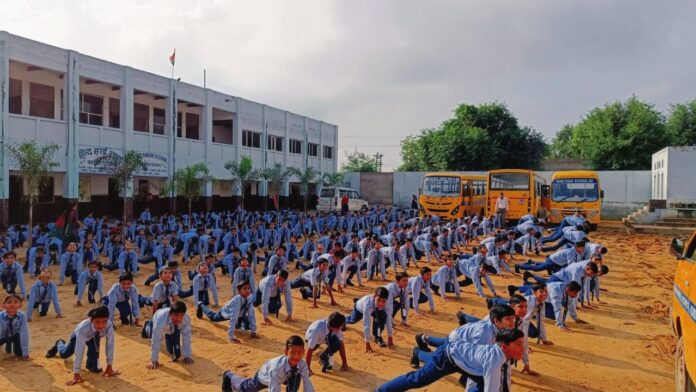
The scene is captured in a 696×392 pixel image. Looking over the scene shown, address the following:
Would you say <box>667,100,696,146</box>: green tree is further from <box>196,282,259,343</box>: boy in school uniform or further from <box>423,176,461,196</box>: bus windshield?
<box>196,282,259,343</box>: boy in school uniform

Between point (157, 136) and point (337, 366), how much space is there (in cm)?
1923

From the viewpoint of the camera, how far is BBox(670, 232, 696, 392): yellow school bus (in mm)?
3953

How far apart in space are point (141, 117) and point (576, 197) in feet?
67.3

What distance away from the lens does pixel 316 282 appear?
30.1ft

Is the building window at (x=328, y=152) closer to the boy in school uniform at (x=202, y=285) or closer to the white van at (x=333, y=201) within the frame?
the white van at (x=333, y=201)

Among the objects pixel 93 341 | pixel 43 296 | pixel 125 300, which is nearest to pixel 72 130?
pixel 43 296

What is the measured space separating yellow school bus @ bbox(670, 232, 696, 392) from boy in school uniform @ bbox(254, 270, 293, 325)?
5.28 meters

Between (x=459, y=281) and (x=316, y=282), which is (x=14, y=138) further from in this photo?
(x=459, y=281)

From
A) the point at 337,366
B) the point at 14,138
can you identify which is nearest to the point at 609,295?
the point at 337,366

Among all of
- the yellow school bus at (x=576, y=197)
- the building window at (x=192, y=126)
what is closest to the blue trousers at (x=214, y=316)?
the yellow school bus at (x=576, y=197)

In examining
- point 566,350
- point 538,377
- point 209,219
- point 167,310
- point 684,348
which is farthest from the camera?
point 209,219

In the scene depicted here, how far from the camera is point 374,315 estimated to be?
6.89m

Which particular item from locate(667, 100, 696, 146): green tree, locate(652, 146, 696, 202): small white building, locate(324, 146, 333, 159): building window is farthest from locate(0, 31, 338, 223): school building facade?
locate(667, 100, 696, 146): green tree

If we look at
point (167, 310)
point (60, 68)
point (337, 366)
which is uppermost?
point (60, 68)
